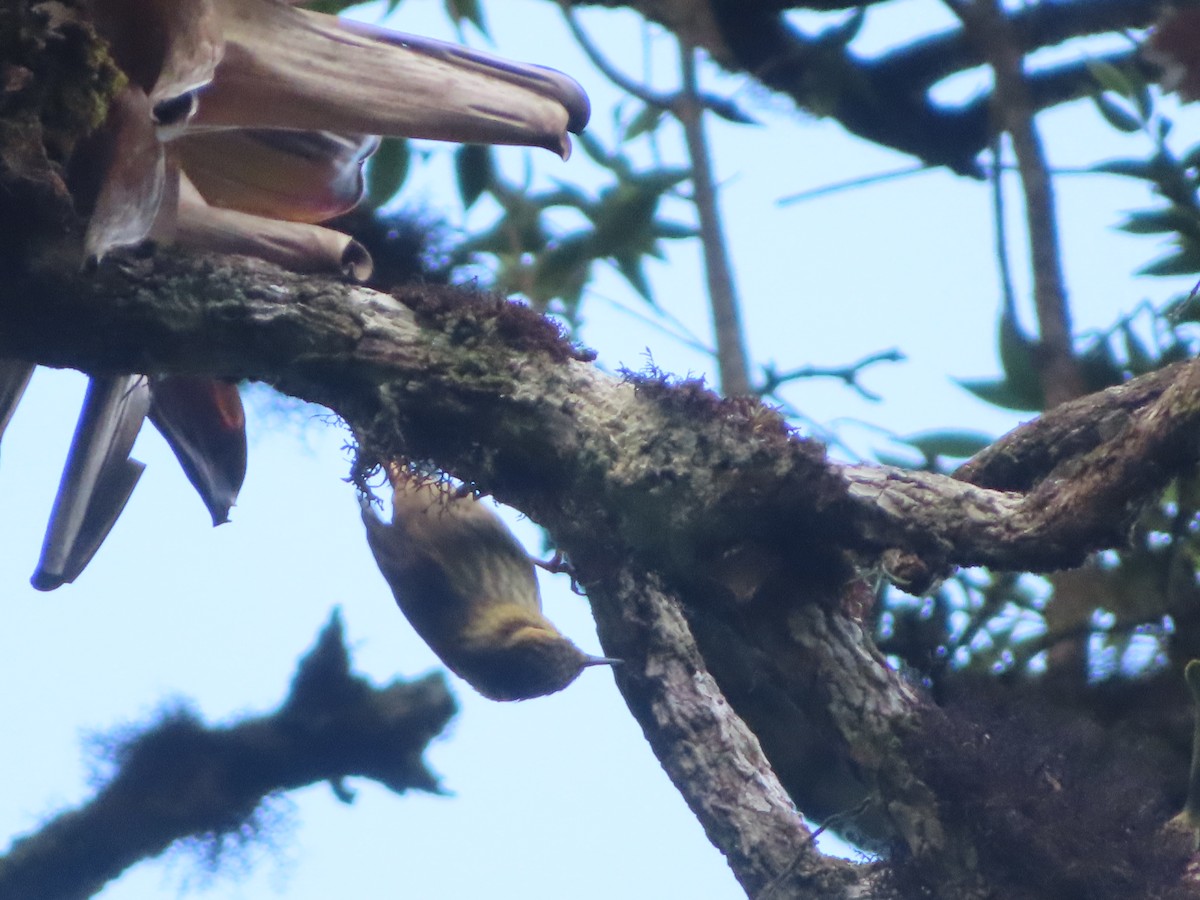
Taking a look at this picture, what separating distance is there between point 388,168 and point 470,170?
249 millimetres

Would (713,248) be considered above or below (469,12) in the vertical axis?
below

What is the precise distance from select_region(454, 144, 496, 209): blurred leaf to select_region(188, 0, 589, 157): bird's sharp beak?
1163 mm

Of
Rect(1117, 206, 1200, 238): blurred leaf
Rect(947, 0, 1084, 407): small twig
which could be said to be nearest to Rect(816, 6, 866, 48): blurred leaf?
Rect(947, 0, 1084, 407): small twig

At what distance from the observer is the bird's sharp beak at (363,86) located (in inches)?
40.6

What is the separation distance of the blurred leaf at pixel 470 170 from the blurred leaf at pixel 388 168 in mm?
153

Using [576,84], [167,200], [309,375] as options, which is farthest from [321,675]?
[576,84]

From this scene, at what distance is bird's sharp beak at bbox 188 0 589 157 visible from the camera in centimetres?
103

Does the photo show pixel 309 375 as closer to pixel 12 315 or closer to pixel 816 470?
pixel 12 315

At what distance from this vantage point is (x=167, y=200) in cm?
103

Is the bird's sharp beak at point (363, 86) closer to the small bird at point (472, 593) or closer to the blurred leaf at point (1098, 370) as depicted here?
the small bird at point (472, 593)

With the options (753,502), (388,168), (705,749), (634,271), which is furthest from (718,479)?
(634,271)

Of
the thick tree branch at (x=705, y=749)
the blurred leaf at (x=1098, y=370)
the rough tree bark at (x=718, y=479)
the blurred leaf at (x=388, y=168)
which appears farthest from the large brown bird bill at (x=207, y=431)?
the blurred leaf at (x=1098, y=370)

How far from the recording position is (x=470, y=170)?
227cm

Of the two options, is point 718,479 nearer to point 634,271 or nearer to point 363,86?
point 363,86
